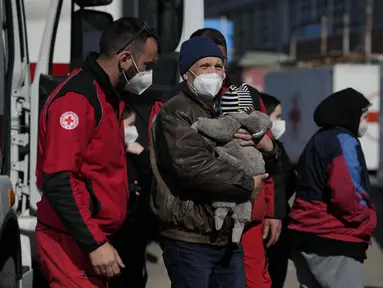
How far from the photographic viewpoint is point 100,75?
10.9 ft

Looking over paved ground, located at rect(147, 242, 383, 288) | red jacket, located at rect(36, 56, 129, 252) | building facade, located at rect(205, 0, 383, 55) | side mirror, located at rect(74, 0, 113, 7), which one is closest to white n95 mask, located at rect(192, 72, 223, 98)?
red jacket, located at rect(36, 56, 129, 252)

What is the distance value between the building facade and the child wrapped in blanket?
22.2m

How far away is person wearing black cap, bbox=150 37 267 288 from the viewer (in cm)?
326

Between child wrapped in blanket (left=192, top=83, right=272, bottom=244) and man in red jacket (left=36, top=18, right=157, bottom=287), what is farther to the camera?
child wrapped in blanket (left=192, top=83, right=272, bottom=244)

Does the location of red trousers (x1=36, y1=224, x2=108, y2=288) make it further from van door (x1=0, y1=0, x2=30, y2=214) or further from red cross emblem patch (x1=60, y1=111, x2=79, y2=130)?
van door (x1=0, y1=0, x2=30, y2=214)

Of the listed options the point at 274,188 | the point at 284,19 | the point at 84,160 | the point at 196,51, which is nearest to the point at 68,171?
the point at 84,160

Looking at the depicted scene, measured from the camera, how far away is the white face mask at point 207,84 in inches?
137

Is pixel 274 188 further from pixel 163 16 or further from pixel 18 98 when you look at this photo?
pixel 163 16

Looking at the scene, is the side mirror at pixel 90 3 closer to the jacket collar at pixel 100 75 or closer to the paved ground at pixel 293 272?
the jacket collar at pixel 100 75

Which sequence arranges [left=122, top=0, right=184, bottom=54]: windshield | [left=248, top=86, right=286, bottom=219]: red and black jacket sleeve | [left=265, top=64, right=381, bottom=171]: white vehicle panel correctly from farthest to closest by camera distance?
[left=265, top=64, right=381, bottom=171]: white vehicle panel < [left=122, top=0, right=184, bottom=54]: windshield < [left=248, top=86, right=286, bottom=219]: red and black jacket sleeve

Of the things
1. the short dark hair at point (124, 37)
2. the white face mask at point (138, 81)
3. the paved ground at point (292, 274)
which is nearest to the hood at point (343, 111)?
the white face mask at point (138, 81)

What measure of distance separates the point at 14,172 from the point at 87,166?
1.69m

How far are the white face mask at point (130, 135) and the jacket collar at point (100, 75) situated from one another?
137 cm

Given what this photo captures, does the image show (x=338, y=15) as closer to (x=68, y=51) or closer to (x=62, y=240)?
(x=68, y=51)
